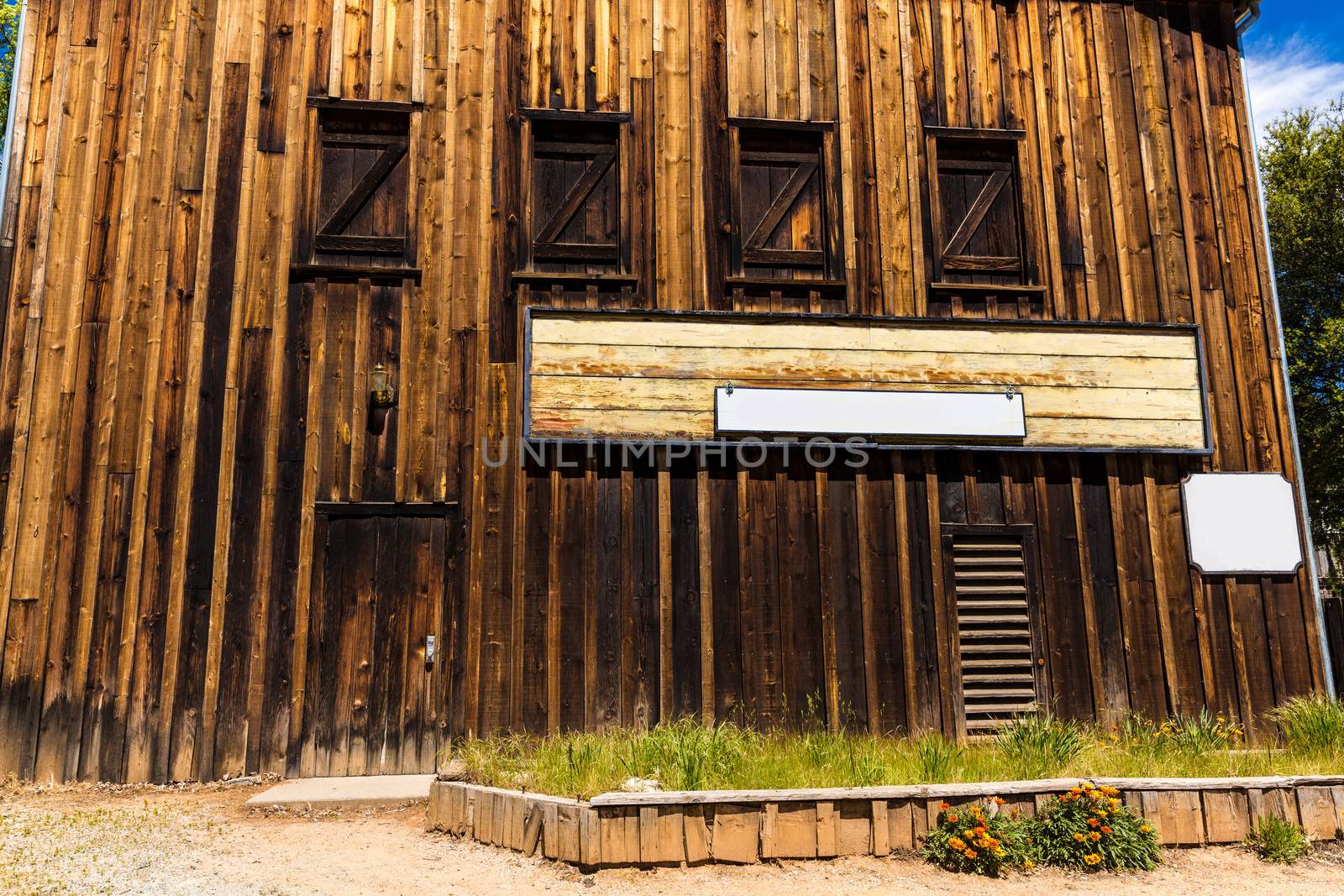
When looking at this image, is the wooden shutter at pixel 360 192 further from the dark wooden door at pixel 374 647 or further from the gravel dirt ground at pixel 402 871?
the gravel dirt ground at pixel 402 871

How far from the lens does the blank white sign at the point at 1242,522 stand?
872 centimetres

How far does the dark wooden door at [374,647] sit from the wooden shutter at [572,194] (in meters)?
2.69

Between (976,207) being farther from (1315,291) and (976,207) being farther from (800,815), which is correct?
(1315,291)

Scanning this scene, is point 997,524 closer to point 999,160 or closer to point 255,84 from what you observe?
point 999,160

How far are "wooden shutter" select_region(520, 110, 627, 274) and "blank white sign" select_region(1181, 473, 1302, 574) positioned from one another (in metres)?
5.89

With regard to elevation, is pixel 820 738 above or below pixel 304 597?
below

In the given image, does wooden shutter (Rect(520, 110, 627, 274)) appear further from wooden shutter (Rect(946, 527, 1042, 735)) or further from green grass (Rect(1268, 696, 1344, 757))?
green grass (Rect(1268, 696, 1344, 757))

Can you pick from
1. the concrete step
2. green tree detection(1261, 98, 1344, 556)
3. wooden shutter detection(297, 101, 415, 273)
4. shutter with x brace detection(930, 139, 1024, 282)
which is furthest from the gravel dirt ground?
green tree detection(1261, 98, 1344, 556)

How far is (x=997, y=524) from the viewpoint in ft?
28.1

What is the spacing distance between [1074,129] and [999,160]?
0.81 metres

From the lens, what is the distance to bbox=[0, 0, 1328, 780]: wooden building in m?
7.82

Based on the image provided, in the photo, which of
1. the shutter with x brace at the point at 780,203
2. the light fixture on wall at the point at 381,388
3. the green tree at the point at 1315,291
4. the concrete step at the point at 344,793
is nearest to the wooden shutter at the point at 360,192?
the light fixture on wall at the point at 381,388

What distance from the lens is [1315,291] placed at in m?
20.2

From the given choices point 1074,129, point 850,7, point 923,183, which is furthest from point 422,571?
point 1074,129
